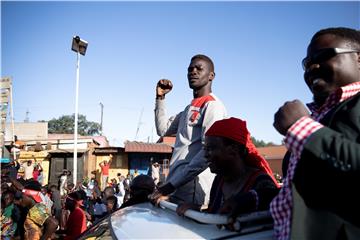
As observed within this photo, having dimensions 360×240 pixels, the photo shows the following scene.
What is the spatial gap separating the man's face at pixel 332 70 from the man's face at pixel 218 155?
741mm

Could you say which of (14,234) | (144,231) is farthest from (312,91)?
(14,234)

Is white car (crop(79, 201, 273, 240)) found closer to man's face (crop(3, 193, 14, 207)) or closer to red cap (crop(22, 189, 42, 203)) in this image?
red cap (crop(22, 189, 42, 203))

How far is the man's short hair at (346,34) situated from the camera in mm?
1402

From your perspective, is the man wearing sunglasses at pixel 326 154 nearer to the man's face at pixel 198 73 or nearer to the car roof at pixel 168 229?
the car roof at pixel 168 229

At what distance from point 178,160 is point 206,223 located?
1246 mm

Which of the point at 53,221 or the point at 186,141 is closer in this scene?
the point at 186,141

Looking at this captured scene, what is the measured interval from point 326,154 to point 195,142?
1.66 meters

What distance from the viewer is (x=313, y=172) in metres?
1.17

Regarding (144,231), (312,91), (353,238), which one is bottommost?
(144,231)

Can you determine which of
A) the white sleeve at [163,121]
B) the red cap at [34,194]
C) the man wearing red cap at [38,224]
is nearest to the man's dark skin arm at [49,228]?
the man wearing red cap at [38,224]

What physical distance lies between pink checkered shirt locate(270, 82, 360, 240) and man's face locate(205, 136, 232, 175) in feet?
2.20

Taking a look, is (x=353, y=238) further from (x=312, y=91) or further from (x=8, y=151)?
(x=8, y=151)

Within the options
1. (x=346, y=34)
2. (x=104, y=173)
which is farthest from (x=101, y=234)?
(x=104, y=173)

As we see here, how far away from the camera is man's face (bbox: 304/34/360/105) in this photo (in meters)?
1.35
